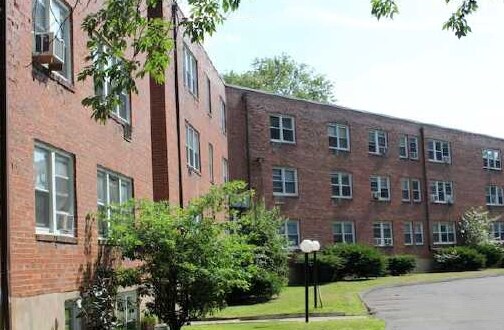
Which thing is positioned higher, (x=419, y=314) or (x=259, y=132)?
(x=259, y=132)

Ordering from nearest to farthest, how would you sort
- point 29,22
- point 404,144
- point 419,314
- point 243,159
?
point 29,22
point 419,314
point 243,159
point 404,144

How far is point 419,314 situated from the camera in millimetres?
21391

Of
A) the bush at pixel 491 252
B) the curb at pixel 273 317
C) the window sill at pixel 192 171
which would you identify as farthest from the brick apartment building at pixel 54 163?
→ the bush at pixel 491 252

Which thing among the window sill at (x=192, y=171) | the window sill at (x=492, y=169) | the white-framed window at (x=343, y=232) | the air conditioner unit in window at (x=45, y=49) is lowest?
the white-framed window at (x=343, y=232)

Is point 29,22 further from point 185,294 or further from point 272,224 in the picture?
point 272,224

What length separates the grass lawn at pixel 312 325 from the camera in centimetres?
1825

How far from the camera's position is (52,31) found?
529 inches

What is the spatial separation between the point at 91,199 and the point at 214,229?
247 cm

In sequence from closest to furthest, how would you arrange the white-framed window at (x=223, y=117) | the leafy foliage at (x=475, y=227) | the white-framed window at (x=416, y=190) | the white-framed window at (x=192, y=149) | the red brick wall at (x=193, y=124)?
1. the red brick wall at (x=193, y=124)
2. the white-framed window at (x=192, y=149)
3. the white-framed window at (x=223, y=117)
4. the white-framed window at (x=416, y=190)
5. the leafy foliage at (x=475, y=227)

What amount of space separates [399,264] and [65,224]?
3230 cm

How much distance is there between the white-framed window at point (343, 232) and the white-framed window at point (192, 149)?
1675 centimetres

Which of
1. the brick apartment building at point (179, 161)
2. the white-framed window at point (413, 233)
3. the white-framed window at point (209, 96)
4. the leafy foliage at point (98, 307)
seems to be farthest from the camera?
the white-framed window at point (413, 233)

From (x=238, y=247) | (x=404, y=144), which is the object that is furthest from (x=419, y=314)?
(x=404, y=144)

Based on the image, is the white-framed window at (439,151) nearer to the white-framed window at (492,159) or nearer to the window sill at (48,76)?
the white-framed window at (492,159)
